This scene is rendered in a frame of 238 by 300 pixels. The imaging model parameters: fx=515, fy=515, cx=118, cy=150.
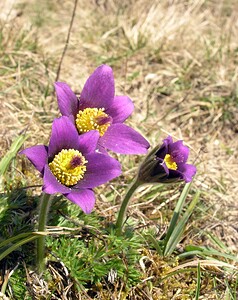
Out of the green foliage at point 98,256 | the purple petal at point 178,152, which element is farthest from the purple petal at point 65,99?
the green foliage at point 98,256

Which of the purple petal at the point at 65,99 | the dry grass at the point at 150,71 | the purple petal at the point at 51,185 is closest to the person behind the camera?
the purple petal at the point at 51,185

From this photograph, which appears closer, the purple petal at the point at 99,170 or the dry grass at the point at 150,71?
the purple petal at the point at 99,170

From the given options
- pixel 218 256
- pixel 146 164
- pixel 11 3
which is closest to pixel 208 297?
pixel 218 256

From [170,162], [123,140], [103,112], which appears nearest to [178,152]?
[170,162]

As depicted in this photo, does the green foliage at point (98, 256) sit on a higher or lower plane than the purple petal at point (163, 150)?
lower

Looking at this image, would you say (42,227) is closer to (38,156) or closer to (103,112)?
(38,156)

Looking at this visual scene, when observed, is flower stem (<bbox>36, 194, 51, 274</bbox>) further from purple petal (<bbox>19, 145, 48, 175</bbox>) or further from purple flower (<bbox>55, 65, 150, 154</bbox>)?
purple flower (<bbox>55, 65, 150, 154</bbox>)

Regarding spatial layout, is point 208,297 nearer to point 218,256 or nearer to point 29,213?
point 218,256

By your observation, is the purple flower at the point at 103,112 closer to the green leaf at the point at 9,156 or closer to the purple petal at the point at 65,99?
the purple petal at the point at 65,99

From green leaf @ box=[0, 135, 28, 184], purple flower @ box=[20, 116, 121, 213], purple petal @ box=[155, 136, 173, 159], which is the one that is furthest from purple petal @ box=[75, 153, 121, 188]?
green leaf @ box=[0, 135, 28, 184]
